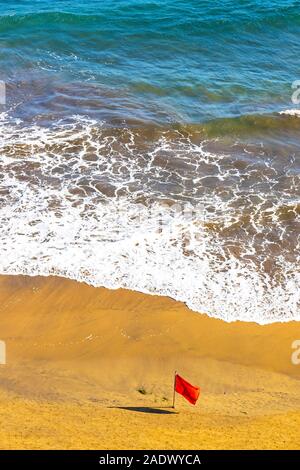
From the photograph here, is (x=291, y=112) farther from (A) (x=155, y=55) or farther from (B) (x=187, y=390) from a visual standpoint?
(B) (x=187, y=390)

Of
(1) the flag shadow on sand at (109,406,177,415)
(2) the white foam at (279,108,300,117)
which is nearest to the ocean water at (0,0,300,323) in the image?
(2) the white foam at (279,108,300,117)

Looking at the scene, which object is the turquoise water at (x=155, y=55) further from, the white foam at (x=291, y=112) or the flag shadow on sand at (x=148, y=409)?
the flag shadow on sand at (x=148, y=409)

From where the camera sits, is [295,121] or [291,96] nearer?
[295,121]

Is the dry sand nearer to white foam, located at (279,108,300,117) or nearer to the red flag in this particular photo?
the red flag

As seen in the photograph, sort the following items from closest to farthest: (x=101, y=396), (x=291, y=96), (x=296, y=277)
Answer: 1. (x=101, y=396)
2. (x=296, y=277)
3. (x=291, y=96)

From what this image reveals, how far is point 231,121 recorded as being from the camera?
2447cm

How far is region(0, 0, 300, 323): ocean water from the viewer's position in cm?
1603

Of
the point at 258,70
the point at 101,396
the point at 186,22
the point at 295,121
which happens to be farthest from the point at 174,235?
the point at 186,22

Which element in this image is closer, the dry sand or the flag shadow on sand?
the dry sand

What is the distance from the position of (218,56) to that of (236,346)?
21984 mm

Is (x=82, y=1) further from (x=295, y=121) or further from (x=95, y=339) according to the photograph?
(x=95, y=339)

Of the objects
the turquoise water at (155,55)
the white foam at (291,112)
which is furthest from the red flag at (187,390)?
the white foam at (291,112)

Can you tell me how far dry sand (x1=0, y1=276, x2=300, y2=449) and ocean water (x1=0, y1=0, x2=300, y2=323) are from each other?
2.69 feet

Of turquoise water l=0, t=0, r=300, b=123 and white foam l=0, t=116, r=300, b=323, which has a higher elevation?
turquoise water l=0, t=0, r=300, b=123
